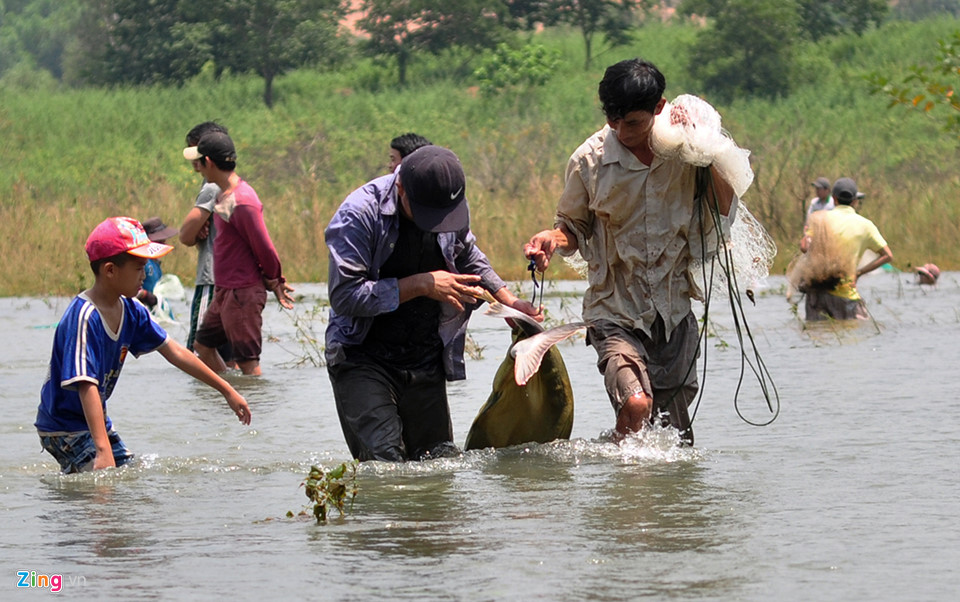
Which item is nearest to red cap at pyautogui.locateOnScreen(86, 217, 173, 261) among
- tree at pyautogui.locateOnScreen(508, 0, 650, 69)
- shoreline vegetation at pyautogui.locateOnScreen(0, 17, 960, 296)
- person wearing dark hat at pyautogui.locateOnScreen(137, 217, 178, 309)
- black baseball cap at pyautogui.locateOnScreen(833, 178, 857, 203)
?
person wearing dark hat at pyautogui.locateOnScreen(137, 217, 178, 309)

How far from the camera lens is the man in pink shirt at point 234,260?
8.95 metres

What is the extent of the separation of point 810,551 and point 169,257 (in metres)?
14.6

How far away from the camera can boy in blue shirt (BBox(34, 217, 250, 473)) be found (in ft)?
17.9

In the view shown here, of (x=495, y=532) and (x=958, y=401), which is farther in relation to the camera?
(x=958, y=401)

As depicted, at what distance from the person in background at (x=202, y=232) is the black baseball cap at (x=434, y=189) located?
11.8 ft

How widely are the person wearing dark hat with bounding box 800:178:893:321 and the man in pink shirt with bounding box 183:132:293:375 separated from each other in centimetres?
491

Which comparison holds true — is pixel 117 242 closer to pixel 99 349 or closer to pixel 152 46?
pixel 99 349

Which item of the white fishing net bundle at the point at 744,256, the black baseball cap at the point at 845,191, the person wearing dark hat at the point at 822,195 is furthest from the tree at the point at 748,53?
the white fishing net bundle at the point at 744,256

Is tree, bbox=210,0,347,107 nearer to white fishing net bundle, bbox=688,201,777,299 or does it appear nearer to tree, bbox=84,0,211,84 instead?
tree, bbox=84,0,211,84

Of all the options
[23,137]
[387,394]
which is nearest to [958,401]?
[387,394]

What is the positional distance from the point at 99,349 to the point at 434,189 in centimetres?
135

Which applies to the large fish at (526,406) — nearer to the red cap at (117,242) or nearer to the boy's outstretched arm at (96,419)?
the red cap at (117,242)

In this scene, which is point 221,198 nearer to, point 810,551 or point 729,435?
point 729,435

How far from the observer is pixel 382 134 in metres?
38.4
